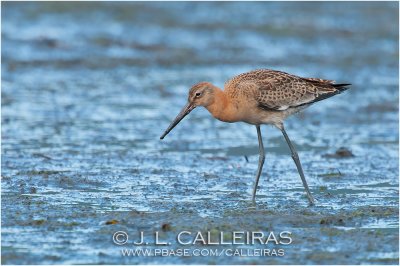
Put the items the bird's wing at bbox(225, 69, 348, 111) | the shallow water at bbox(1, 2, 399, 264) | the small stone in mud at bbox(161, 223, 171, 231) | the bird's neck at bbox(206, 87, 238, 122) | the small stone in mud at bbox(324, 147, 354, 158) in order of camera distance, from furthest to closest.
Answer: the small stone in mud at bbox(324, 147, 354, 158) → the bird's wing at bbox(225, 69, 348, 111) → the bird's neck at bbox(206, 87, 238, 122) → the shallow water at bbox(1, 2, 399, 264) → the small stone in mud at bbox(161, 223, 171, 231)

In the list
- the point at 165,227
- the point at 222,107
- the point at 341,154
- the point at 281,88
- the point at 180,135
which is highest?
the point at 281,88

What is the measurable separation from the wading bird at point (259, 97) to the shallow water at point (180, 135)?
830 mm

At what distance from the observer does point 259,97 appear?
31.9 feet

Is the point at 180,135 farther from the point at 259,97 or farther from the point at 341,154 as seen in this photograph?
the point at 259,97

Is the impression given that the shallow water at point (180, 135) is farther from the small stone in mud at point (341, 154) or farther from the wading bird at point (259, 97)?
the wading bird at point (259, 97)

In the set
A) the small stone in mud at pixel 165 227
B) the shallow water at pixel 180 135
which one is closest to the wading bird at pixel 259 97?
the shallow water at pixel 180 135

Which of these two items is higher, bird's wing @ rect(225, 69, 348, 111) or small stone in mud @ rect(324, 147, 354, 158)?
bird's wing @ rect(225, 69, 348, 111)

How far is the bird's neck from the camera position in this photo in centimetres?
959

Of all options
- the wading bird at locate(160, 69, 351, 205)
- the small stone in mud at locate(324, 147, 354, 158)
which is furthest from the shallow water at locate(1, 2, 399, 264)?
the wading bird at locate(160, 69, 351, 205)

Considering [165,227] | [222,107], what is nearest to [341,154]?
[222,107]

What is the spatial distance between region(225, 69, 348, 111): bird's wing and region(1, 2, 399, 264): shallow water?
99cm

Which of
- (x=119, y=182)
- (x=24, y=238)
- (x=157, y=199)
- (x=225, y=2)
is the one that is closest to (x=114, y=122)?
(x=119, y=182)

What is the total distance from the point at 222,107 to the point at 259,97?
407mm

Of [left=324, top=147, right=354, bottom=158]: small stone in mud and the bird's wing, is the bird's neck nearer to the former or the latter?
the bird's wing
